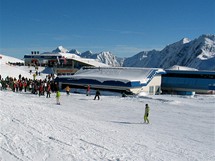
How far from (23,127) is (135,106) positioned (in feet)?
44.0

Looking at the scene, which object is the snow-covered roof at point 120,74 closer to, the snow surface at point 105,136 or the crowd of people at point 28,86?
the crowd of people at point 28,86

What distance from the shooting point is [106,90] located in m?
37.2

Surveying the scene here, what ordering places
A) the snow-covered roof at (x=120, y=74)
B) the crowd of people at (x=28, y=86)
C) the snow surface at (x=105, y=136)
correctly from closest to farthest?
the snow surface at (x=105, y=136) → the crowd of people at (x=28, y=86) → the snow-covered roof at (x=120, y=74)

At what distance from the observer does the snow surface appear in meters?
10.6

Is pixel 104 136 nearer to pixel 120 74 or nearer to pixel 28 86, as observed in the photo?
pixel 28 86

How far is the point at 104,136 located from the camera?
13.7m

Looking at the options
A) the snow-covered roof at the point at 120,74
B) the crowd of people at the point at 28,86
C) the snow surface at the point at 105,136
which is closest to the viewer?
the snow surface at the point at 105,136

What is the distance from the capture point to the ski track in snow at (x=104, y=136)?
35.0 feet

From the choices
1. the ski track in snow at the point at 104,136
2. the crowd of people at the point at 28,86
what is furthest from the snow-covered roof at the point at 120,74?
the ski track in snow at the point at 104,136

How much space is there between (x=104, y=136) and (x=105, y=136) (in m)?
0.05

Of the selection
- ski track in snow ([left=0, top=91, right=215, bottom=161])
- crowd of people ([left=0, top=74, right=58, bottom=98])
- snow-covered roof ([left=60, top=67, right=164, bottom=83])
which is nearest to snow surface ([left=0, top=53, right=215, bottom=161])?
ski track in snow ([left=0, top=91, right=215, bottom=161])

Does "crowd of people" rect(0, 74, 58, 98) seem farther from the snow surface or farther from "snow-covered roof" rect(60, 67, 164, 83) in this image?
"snow-covered roof" rect(60, 67, 164, 83)

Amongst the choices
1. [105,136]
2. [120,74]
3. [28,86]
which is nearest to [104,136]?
[105,136]

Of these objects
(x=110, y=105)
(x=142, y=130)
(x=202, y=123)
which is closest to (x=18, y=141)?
(x=142, y=130)
